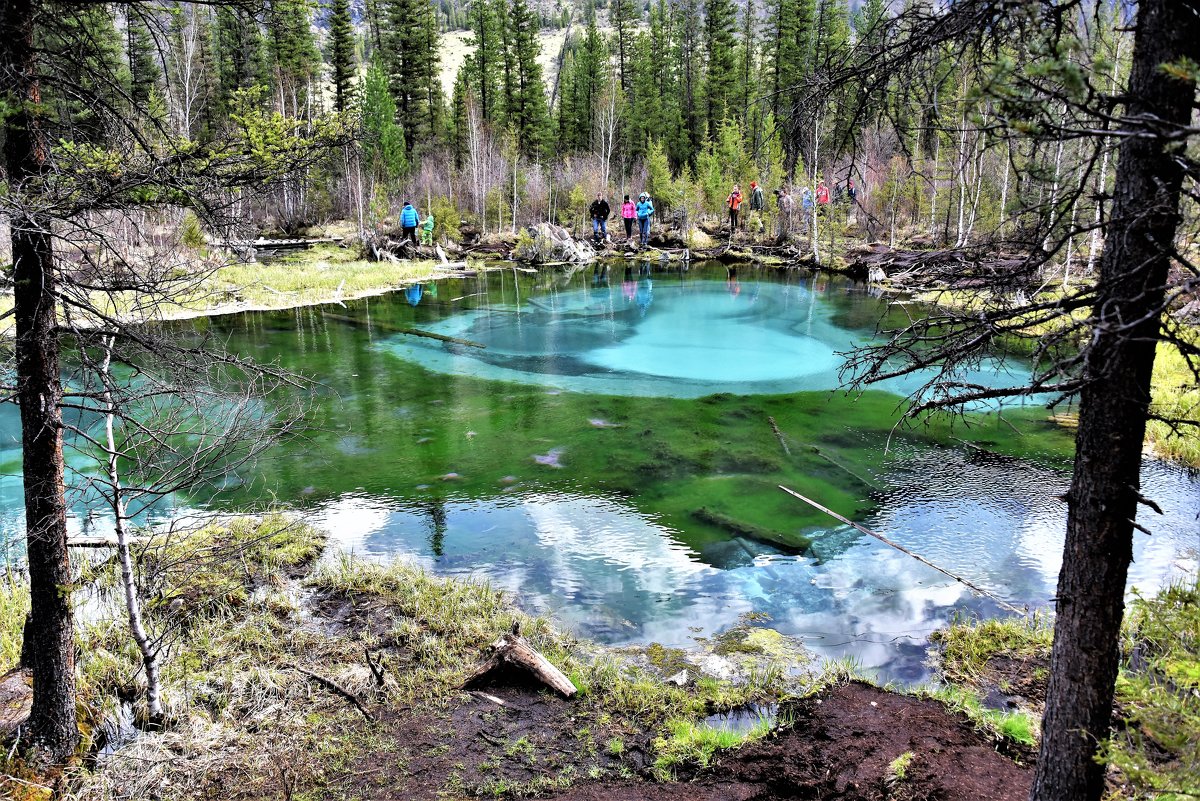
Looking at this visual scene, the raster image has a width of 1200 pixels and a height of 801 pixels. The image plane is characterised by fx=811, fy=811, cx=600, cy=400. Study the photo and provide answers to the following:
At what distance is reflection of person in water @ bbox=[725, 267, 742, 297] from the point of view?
1085 inches

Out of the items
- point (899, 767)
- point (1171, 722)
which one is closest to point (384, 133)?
point (899, 767)

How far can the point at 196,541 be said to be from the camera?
8016mm

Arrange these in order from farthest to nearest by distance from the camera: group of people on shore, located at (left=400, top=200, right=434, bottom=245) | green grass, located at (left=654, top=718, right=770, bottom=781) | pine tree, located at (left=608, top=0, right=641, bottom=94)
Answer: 1. pine tree, located at (left=608, top=0, right=641, bottom=94)
2. group of people on shore, located at (left=400, top=200, right=434, bottom=245)
3. green grass, located at (left=654, top=718, right=770, bottom=781)

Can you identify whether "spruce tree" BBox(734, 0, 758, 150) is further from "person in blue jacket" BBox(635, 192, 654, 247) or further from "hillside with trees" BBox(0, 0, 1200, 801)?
"hillside with trees" BBox(0, 0, 1200, 801)

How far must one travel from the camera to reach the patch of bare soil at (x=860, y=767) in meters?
4.54

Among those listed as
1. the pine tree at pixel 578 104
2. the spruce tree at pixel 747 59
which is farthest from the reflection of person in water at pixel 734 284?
the pine tree at pixel 578 104

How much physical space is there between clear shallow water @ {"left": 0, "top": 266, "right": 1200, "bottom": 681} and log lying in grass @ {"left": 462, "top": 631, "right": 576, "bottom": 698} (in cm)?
107

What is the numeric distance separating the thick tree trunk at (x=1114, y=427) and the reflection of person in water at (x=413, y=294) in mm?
23408

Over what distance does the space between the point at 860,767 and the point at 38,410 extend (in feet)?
16.6

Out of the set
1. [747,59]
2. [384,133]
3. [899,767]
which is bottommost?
[899,767]

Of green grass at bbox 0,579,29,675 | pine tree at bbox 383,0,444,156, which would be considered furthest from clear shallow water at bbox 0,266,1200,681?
pine tree at bbox 383,0,444,156

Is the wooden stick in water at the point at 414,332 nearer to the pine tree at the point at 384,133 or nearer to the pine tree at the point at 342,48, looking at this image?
the pine tree at the point at 384,133

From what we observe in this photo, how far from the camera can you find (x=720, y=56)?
177 ft

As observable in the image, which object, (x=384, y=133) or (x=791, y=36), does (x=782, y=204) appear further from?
(x=791, y=36)
